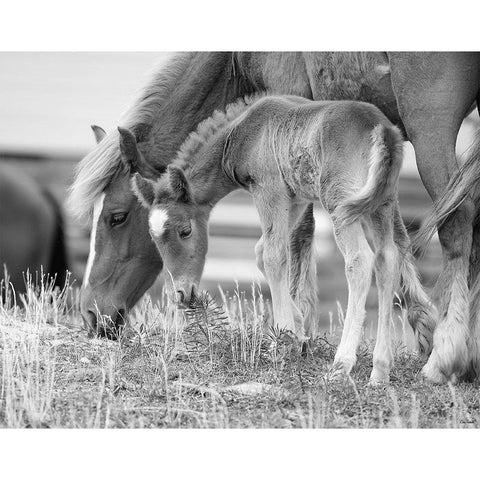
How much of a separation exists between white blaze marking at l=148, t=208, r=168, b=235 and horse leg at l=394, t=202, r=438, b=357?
4.70 ft

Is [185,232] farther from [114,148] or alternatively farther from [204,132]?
[114,148]

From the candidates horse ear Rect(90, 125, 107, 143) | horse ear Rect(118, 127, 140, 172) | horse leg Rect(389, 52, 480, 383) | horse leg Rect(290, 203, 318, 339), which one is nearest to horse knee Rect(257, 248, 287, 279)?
horse leg Rect(290, 203, 318, 339)

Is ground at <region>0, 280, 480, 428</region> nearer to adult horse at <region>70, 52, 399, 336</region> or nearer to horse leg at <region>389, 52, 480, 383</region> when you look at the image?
horse leg at <region>389, 52, 480, 383</region>

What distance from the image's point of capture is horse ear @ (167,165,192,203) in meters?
5.77

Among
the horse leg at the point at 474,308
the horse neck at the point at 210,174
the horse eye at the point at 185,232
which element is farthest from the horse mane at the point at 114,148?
the horse leg at the point at 474,308

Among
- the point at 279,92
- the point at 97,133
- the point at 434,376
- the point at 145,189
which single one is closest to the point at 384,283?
the point at 434,376

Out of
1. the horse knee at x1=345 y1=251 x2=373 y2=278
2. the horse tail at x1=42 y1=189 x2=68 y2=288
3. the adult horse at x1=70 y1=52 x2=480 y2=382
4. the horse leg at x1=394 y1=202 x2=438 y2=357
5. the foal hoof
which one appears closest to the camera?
the horse knee at x1=345 y1=251 x2=373 y2=278

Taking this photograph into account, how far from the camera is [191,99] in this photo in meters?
6.70

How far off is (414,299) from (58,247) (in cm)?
416

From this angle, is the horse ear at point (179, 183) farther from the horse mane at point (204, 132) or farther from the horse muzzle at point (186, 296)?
the horse muzzle at point (186, 296)

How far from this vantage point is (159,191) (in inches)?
227

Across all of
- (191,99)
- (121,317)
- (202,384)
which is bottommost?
(202,384)

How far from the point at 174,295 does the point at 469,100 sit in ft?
6.98
